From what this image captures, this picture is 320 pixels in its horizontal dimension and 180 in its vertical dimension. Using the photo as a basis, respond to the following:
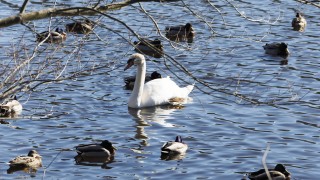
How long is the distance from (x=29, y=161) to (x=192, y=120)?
209 inches

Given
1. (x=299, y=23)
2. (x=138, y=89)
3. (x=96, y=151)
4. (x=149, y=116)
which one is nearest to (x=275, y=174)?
(x=96, y=151)

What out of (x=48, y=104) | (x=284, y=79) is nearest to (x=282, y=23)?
(x=284, y=79)

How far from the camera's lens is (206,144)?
19922 millimetres

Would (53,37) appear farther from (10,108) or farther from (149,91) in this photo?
(10,108)

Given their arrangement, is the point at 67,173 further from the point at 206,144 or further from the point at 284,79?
the point at 284,79

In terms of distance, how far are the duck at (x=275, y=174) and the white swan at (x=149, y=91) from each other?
6.32m

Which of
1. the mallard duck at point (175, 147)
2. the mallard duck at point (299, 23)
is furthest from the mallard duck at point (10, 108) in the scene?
the mallard duck at point (299, 23)

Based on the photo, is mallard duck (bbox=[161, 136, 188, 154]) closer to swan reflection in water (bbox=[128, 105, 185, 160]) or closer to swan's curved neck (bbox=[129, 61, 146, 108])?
swan reflection in water (bbox=[128, 105, 185, 160])

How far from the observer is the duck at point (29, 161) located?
17.9m

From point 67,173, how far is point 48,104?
17.5ft

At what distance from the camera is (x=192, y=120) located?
869 inches

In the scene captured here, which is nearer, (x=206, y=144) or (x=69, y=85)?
(x=206, y=144)

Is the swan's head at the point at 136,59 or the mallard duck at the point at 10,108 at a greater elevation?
the swan's head at the point at 136,59

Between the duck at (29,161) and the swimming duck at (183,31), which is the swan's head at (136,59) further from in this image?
the swimming duck at (183,31)
